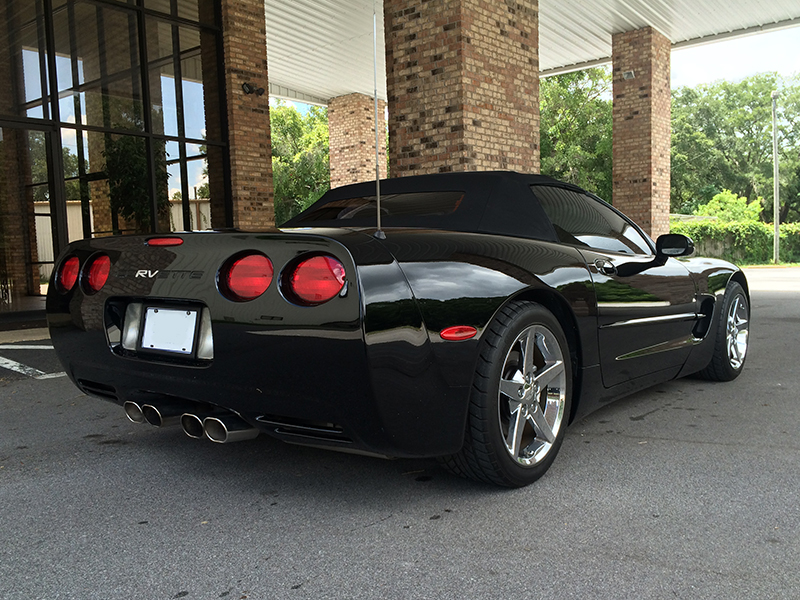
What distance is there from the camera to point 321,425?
93.6 inches

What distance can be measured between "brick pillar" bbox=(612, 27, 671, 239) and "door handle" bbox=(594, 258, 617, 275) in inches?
486

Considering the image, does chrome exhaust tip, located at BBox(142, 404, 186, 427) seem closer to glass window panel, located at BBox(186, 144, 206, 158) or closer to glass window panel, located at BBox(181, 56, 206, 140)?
glass window panel, located at BBox(186, 144, 206, 158)

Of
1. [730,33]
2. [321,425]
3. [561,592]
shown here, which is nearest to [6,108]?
[321,425]

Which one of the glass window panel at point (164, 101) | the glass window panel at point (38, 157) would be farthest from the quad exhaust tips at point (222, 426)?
the glass window panel at point (164, 101)

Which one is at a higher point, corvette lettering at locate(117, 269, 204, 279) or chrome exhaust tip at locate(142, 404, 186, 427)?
corvette lettering at locate(117, 269, 204, 279)

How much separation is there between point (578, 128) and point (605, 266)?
34.2 metres

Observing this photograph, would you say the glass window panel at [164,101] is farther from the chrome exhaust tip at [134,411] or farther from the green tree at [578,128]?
the green tree at [578,128]

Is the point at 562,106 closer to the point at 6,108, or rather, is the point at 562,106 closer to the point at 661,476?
the point at 6,108

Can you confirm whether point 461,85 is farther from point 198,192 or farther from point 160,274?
point 198,192

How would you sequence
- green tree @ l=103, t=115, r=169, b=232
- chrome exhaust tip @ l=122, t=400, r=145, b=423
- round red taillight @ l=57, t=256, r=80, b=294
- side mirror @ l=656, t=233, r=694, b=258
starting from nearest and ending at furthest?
1. chrome exhaust tip @ l=122, t=400, r=145, b=423
2. round red taillight @ l=57, t=256, r=80, b=294
3. side mirror @ l=656, t=233, r=694, b=258
4. green tree @ l=103, t=115, r=169, b=232

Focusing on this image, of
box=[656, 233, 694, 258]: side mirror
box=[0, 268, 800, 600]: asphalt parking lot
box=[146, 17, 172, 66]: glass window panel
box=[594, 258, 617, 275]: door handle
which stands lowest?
box=[0, 268, 800, 600]: asphalt parking lot

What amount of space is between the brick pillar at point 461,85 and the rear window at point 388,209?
3.94 m

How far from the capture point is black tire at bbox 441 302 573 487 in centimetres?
252

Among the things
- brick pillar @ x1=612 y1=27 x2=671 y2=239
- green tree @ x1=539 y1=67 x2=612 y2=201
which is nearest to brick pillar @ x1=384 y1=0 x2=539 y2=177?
brick pillar @ x1=612 y1=27 x2=671 y2=239
